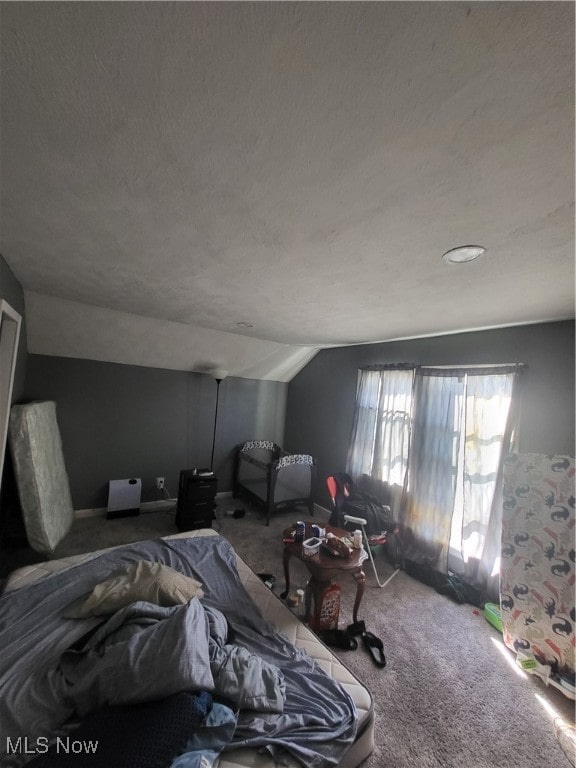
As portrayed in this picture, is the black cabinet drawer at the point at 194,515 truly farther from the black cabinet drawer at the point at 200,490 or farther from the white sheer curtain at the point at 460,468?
the white sheer curtain at the point at 460,468

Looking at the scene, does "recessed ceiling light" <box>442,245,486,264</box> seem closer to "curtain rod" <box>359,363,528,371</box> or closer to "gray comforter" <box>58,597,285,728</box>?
"curtain rod" <box>359,363,528,371</box>

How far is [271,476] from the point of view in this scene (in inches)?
146

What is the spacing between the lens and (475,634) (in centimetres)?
214

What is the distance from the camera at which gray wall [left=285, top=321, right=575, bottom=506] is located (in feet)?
7.06

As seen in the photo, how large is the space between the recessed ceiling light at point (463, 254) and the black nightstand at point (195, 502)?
326 centimetres

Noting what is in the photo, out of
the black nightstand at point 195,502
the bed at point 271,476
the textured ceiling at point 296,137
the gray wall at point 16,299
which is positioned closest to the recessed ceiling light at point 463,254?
the textured ceiling at point 296,137

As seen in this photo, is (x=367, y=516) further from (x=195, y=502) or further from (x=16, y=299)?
(x=16, y=299)

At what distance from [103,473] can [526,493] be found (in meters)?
4.38

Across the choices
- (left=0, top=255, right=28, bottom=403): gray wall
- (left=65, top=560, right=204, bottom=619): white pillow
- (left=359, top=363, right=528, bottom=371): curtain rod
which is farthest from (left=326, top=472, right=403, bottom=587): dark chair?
(left=0, top=255, right=28, bottom=403): gray wall

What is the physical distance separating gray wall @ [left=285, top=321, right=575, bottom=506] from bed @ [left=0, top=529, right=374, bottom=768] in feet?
7.10

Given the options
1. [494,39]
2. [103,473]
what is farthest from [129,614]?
[103,473]

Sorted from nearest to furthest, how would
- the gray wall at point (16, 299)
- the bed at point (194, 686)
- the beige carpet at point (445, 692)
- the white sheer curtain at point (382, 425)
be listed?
the bed at point (194, 686) → the beige carpet at point (445, 692) → the gray wall at point (16, 299) → the white sheer curtain at point (382, 425)

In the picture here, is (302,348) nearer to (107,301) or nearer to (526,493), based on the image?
(107,301)

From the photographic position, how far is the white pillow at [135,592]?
151 cm
